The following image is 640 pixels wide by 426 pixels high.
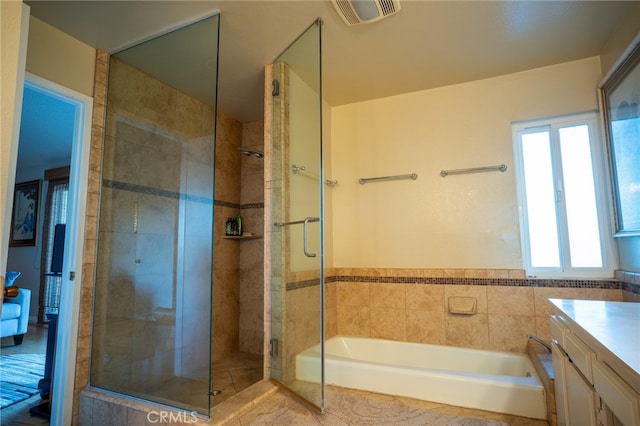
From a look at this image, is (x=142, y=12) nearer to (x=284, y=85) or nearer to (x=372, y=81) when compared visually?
(x=284, y=85)

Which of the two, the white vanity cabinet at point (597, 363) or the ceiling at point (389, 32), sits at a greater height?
the ceiling at point (389, 32)

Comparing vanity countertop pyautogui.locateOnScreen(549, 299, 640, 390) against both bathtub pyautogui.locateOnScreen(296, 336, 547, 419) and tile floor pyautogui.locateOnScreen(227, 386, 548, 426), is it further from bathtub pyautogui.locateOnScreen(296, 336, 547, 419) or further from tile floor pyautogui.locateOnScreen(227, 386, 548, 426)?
tile floor pyautogui.locateOnScreen(227, 386, 548, 426)

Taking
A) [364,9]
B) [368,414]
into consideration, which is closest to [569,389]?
[368,414]

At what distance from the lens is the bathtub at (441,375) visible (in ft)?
6.33

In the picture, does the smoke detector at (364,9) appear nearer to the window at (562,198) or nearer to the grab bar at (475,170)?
the grab bar at (475,170)

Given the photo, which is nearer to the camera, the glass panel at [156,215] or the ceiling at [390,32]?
the ceiling at [390,32]

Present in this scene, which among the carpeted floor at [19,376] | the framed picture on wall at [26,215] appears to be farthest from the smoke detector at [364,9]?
the framed picture on wall at [26,215]

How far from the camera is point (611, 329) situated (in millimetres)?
1112

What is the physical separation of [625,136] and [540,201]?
715mm

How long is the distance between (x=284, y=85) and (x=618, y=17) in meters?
2.18

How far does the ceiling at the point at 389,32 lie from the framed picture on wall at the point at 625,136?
339 millimetres

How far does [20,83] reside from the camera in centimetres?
131
